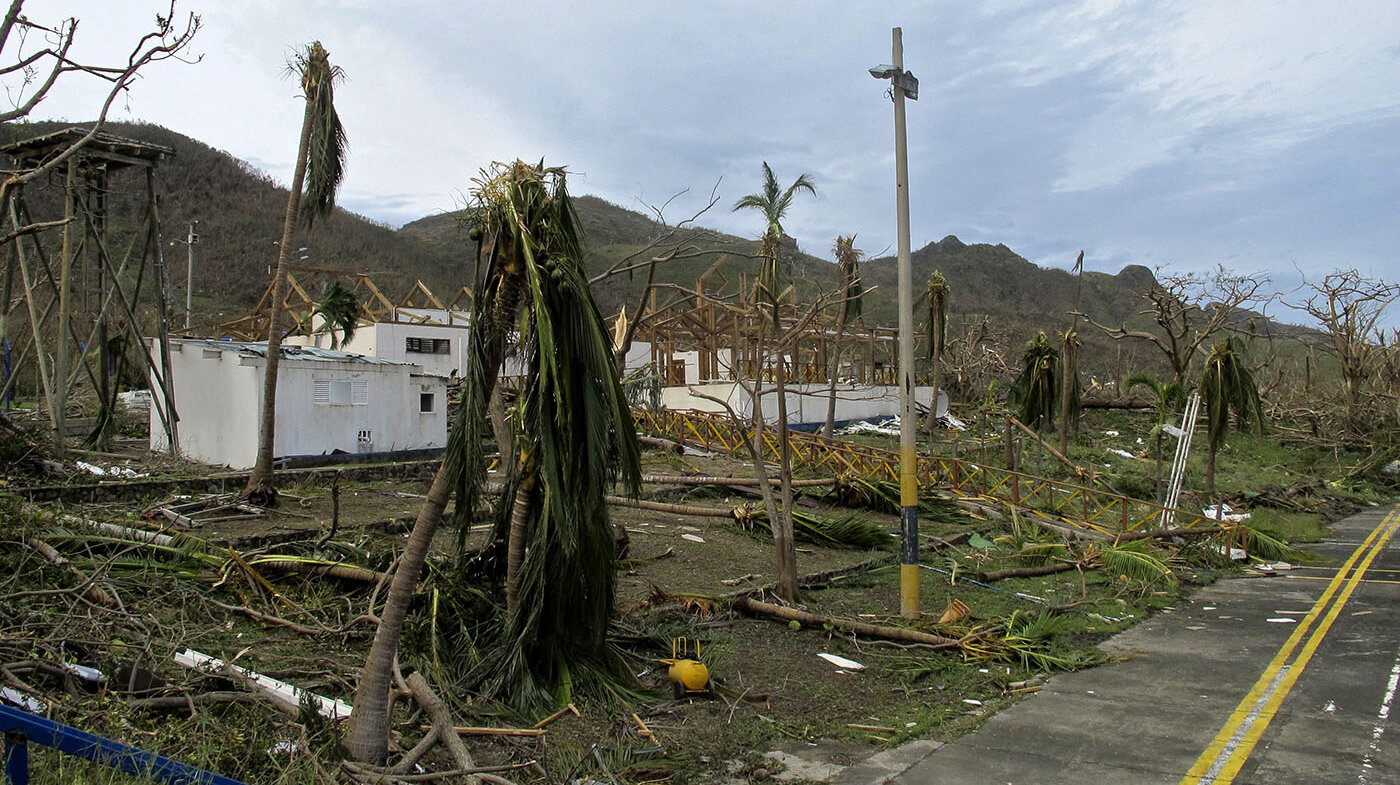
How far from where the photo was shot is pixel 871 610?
12.0 metres

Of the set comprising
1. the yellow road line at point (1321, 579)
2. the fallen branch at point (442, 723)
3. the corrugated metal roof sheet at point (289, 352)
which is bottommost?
the yellow road line at point (1321, 579)

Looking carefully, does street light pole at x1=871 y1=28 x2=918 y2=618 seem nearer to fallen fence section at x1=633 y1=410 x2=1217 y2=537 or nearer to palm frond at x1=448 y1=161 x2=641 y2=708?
palm frond at x1=448 y1=161 x2=641 y2=708

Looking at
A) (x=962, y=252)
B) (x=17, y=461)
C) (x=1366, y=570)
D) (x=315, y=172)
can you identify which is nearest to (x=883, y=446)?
(x=1366, y=570)

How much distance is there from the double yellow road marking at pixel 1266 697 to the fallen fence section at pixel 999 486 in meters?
4.22

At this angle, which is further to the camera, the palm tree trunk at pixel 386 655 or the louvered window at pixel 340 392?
the louvered window at pixel 340 392

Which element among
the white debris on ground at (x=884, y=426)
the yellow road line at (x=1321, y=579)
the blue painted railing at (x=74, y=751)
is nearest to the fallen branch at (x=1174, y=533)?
the yellow road line at (x=1321, y=579)

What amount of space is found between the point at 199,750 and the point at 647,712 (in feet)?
10.9

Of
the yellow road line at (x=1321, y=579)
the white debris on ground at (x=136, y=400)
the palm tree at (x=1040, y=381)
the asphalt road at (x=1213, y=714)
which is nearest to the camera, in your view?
the asphalt road at (x=1213, y=714)

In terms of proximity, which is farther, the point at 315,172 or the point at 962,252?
the point at 962,252

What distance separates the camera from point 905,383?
37.7ft

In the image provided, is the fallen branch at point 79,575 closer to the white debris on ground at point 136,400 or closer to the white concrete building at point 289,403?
the white concrete building at point 289,403

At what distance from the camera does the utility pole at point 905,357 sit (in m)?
11.3

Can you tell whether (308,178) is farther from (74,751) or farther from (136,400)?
(136,400)

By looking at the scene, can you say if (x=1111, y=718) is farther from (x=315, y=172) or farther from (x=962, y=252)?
(x=962, y=252)
